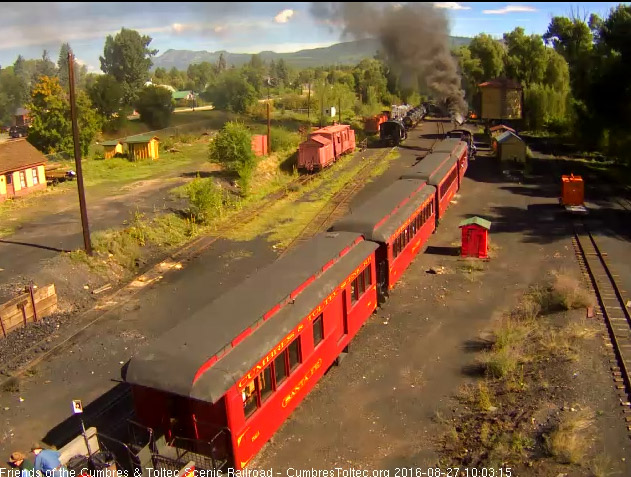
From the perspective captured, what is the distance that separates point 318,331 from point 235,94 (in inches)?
2782

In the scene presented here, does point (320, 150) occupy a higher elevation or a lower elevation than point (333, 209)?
higher

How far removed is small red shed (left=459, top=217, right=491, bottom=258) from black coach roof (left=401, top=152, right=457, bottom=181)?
11.4ft

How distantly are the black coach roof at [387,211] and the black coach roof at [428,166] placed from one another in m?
1.15

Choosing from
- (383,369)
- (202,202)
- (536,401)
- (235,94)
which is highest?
(235,94)

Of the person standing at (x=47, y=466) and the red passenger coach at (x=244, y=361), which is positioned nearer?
the red passenger coach at (x=244, y=361)

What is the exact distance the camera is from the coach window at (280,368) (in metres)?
10.2

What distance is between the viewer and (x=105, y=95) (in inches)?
2446

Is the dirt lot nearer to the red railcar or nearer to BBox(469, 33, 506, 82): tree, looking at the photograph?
the red railcar

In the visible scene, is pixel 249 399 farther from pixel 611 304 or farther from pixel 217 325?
pixel 611 304

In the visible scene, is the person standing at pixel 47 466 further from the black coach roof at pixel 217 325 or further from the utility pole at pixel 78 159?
the utility pole at pixel 78 159

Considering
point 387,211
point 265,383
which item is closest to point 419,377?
point 265,383

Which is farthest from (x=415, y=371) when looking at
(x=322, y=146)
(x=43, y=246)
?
(x=322, y=146)

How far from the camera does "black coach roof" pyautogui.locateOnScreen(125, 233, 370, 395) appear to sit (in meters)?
8.59

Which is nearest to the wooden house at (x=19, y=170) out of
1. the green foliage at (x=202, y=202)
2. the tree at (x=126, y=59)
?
the green foliage at (x=202, y=202)
